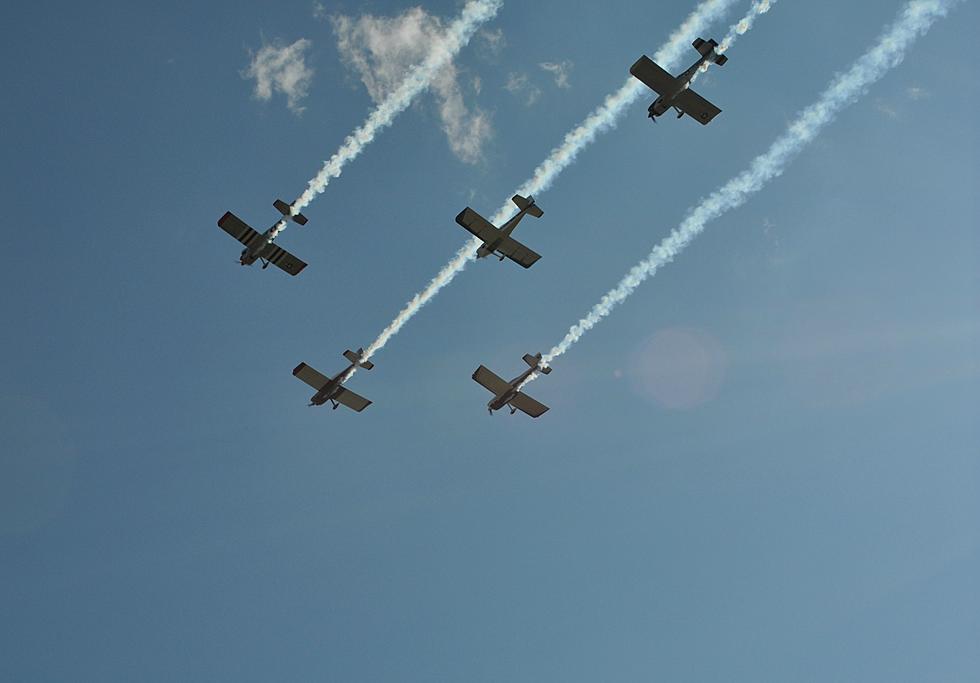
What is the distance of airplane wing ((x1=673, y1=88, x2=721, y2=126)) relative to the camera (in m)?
37.4

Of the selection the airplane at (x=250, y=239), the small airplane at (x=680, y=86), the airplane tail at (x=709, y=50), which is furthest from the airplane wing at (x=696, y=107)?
the airplane at (x=250, y=239)

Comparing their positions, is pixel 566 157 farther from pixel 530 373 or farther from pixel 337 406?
pixel 337 406

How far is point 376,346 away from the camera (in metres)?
44.8

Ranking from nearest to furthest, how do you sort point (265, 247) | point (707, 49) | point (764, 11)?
point (764, 11), point (707, 49), point (265, 247)

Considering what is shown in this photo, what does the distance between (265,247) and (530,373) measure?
13622 mm

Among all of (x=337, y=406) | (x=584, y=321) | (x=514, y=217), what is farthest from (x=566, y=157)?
(x=337, y=406)

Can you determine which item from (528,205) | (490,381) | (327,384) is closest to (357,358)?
→ (327,384)

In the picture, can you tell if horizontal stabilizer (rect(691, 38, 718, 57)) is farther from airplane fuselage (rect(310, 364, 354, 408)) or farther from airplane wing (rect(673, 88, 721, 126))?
airplane fuselage (rect(310, 364, 354, 408))

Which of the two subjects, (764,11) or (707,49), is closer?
(764,11)

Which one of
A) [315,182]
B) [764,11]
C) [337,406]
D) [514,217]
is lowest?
[337,406]

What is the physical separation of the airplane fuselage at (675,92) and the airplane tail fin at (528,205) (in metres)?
6.02

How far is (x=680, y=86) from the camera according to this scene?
121 ft

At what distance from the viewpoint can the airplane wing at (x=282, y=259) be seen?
1710 inches

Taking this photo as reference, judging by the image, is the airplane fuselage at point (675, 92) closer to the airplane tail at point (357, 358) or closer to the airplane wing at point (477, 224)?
the airplane wing at point (477, 224)
